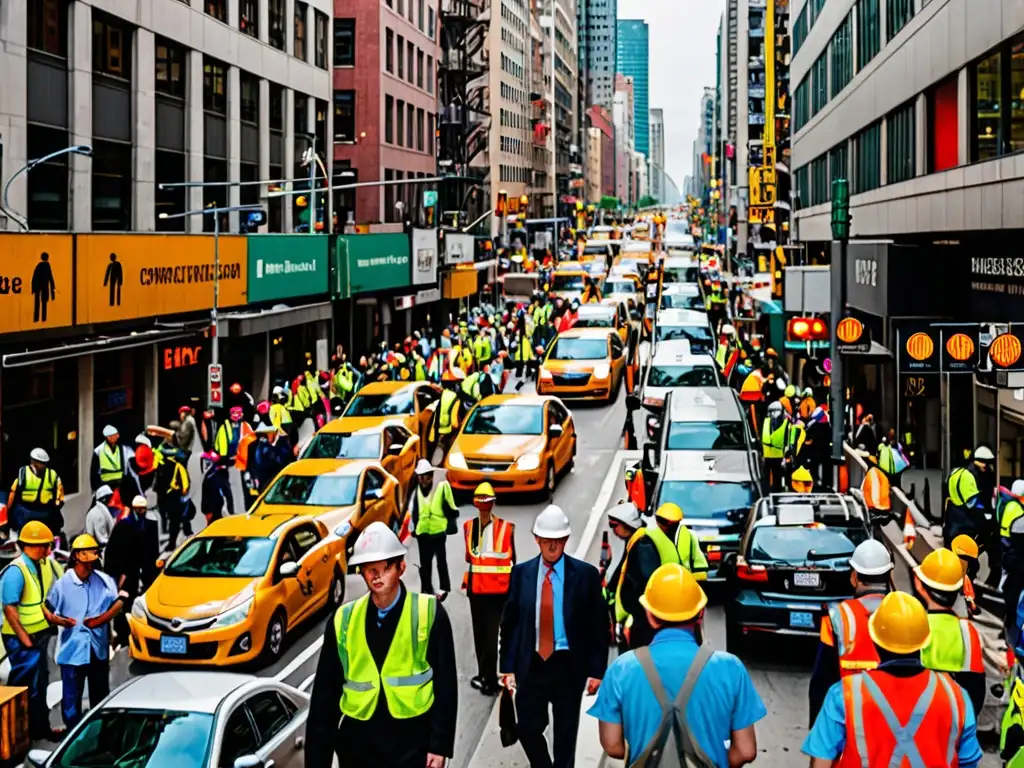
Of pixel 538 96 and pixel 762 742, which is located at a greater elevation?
pixel 538 96

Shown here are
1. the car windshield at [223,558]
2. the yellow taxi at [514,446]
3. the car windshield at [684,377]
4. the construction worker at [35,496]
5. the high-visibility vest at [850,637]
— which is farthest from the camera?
the car windshield at [684,377]

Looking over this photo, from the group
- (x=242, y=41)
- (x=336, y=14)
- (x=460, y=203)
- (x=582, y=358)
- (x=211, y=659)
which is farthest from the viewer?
(x=460, y=203)

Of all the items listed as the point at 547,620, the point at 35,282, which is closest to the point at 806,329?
the point at 35,282

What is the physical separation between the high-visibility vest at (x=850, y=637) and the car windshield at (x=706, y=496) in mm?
7799

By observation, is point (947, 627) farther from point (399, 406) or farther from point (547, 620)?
point (399, 406)

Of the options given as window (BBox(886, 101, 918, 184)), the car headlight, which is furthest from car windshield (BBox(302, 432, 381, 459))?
window (BBox(886, 101, 918, 184))

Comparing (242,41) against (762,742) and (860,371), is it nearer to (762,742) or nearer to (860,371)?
(860,371)

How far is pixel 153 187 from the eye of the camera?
102ft

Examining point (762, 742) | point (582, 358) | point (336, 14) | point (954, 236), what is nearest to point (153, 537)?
point (762, 742)

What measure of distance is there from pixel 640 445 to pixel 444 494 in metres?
15.2

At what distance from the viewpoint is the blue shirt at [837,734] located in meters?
5.18

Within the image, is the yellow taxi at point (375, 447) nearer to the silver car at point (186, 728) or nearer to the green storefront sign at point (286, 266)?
the silver car at point (186, 728)

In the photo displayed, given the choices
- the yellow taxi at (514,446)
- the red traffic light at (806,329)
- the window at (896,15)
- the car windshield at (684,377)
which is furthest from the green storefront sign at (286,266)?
the red traffic light at (806,329)

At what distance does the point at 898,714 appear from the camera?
5129mm
